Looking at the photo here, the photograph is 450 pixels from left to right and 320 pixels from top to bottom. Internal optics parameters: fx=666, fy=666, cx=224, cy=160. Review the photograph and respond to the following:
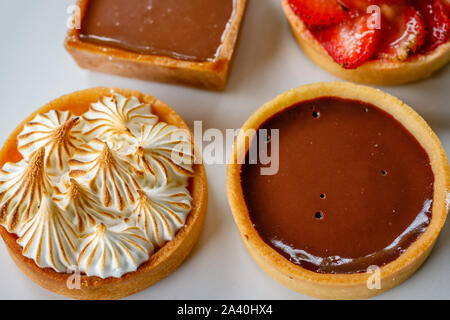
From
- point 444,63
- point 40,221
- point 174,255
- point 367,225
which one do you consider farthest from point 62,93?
point 444,63

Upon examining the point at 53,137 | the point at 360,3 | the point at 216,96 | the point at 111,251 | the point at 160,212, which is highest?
the point at 360,3

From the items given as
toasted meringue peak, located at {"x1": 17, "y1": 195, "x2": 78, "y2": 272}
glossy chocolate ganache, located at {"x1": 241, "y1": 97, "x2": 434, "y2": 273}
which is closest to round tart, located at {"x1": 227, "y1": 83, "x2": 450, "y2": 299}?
glossy chocolate ganache, located at {"x1": 241, "y1": 97, "x2": 434, "y2": 273}

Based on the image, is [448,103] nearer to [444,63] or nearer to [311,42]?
[444,63]

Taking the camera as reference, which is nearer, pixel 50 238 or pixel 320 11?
pixel 50 238

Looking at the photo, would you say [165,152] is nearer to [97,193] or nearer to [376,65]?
[97,193]

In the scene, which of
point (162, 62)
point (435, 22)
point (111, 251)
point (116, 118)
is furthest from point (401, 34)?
point (111, 251)

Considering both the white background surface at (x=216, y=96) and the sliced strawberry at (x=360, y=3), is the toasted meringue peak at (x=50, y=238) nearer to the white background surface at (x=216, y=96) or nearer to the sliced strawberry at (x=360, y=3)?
the white background surface at (x=216, y=96)

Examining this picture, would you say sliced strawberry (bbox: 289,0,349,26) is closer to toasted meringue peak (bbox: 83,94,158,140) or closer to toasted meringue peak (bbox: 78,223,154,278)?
toasted meringue peak (bbox: 83,94,158,140)
